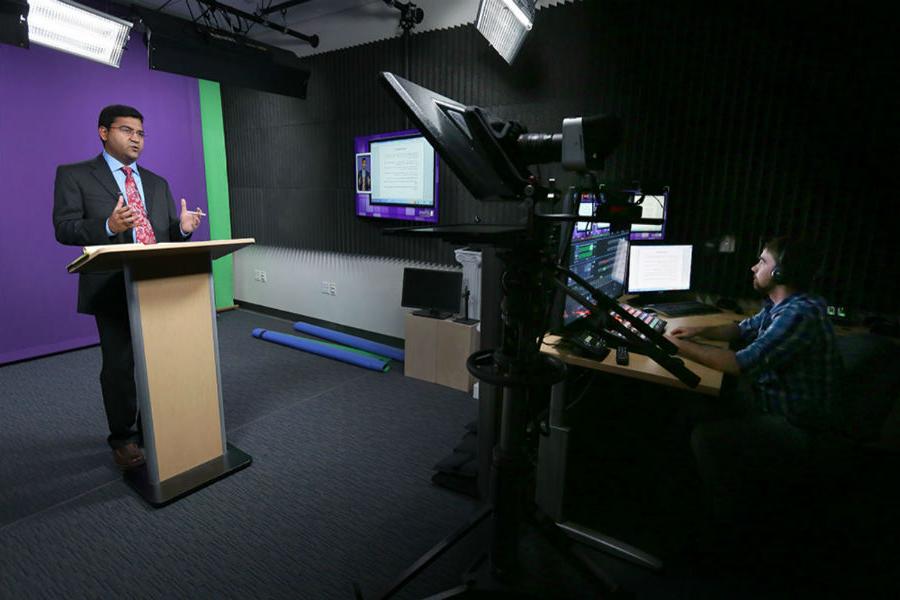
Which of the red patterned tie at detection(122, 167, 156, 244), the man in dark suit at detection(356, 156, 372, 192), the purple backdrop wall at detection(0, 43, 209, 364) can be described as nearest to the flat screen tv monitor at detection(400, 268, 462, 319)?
the man in dark suit at detection(356, 156, 372, 192)

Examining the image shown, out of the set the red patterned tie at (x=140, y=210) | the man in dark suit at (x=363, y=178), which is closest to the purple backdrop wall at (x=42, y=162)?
the man in dark suit at (x=363, y=178)

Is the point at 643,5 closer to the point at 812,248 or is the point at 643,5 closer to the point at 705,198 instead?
the point at 705,198

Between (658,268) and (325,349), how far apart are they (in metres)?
2.58

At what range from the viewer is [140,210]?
2279 mm

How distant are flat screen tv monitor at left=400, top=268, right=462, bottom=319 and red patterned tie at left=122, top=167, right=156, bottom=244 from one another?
1760 mm

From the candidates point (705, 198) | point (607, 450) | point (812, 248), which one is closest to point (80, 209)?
point (607, 450)

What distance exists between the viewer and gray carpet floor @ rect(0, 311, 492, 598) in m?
1.68

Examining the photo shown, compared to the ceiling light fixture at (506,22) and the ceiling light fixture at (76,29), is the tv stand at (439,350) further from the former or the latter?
the ceiling light fixture at (76,29)

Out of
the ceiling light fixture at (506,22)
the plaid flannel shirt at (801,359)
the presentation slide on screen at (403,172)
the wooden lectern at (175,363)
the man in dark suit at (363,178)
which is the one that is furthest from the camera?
the man in dark suit at (363,178)

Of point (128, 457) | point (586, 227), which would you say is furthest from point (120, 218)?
point (586, 227)

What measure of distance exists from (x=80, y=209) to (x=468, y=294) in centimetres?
222

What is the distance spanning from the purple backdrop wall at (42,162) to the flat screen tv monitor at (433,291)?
273 cm

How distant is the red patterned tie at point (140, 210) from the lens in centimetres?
226

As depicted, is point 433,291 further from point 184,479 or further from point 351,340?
point 184,479
